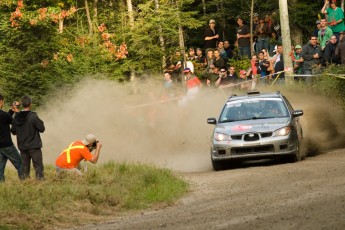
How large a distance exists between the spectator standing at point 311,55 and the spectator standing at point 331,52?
220 mm

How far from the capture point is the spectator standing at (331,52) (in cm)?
2895

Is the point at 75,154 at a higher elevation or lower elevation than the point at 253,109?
higher

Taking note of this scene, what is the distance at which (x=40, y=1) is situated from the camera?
124ft

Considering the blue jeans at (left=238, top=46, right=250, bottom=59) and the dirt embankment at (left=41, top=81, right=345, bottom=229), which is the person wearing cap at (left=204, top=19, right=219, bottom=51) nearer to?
the blue jeans at (left=238, top=46, right=250, bottom=59)

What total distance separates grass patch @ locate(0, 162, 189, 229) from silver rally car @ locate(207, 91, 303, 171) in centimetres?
244

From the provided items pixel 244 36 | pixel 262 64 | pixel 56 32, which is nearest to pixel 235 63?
pixel 244 36

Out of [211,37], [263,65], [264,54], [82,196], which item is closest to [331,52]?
[263,65]

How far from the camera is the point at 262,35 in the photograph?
34.6 m

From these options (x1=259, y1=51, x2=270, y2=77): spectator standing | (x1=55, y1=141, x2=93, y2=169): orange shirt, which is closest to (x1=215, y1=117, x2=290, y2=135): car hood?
(x1=55, y1=141, x2=93, y2=169): orange shirt

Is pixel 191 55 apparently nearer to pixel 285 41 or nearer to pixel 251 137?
pixel 285 41

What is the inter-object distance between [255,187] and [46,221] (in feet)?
14.2

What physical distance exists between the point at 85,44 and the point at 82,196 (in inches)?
822

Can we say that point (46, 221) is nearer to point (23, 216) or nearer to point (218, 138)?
point (23, 216)

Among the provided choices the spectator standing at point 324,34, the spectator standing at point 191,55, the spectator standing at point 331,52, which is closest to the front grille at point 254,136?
the spectator standing at point 331,52
